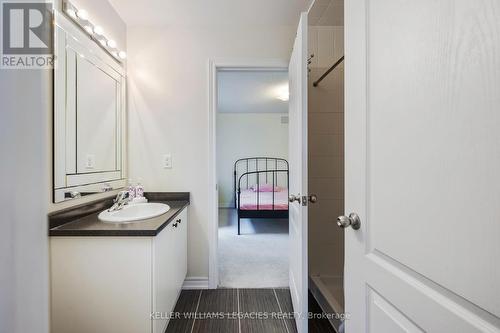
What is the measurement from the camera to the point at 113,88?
182cm

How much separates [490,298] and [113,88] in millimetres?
2248

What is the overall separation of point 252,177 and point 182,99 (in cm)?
371

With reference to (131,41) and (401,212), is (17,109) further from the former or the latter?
(401,212)

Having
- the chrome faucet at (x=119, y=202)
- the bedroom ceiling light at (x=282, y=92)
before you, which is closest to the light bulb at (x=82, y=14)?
the chrome faucet at (x=119, y=202)

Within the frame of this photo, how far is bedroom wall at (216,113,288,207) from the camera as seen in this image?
554 cm

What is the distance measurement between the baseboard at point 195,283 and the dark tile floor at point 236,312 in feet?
0.14

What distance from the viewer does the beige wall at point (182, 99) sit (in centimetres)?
205

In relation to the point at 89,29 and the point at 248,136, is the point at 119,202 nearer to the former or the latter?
the point at 89,29

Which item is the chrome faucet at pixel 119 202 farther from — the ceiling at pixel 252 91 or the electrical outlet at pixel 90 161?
the ceiling at pixel 252 91

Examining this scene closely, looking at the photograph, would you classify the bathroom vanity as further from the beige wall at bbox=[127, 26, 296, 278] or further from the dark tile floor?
the beige wall at bbox=[127, 26, 296, 278]

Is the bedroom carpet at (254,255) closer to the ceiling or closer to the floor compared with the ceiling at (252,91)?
closer to the floor

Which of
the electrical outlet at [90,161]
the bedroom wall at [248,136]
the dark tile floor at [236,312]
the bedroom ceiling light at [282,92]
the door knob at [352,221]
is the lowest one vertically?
the dark tile floor at [236,312]

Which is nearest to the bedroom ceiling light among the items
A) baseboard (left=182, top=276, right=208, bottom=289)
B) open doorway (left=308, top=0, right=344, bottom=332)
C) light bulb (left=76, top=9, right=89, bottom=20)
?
open doorway (left=308, top=0, right=344, bottom=332)

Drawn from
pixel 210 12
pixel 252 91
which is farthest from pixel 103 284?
pixel 252 91
